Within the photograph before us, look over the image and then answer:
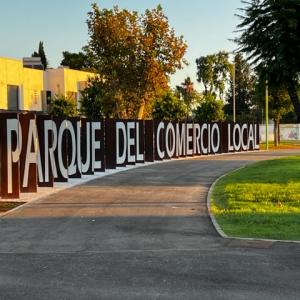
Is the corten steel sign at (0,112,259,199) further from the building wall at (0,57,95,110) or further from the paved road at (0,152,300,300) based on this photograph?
the building wall at (0,57,95,110)

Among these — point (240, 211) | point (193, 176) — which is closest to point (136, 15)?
point (193, 176)

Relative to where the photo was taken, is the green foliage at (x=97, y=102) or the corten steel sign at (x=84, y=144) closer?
the corten steel sign at (x=84, y=144)

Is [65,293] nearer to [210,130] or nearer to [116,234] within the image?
[116,234]

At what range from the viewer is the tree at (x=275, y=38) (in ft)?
57.8

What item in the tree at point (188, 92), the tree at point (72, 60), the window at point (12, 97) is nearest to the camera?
the window at point (12, 97)

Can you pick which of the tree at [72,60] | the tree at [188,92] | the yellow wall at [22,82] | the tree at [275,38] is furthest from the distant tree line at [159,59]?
the tree at [72,60]

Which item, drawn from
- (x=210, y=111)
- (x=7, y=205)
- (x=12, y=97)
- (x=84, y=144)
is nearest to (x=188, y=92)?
(x=210, y=111)

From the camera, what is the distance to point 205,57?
94.2 m

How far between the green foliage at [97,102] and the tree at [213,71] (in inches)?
1715

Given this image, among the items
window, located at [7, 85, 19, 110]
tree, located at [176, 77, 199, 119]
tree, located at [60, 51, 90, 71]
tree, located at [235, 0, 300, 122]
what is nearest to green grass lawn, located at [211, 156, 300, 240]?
tree, located at [235, 0, 300, 122]

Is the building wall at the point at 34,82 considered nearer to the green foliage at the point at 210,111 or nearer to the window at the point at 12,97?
the window at the point at 12,97

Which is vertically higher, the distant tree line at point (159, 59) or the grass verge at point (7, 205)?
the distant tree line at point (159, 59)

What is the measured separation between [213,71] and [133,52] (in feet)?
172

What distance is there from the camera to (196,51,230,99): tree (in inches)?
3664
